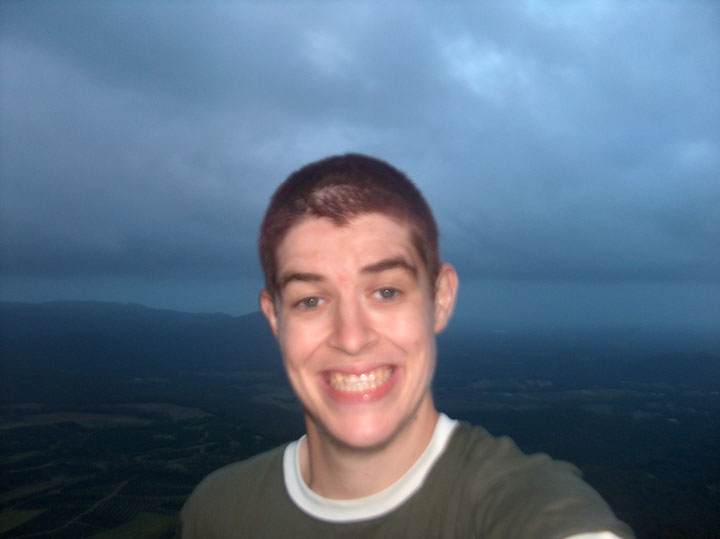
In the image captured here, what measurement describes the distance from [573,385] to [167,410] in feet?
393

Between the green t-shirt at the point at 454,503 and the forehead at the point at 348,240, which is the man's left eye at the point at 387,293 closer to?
the forehead at the point at 348,240

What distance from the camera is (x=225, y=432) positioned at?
78.6 meters

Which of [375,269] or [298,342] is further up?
[375,269]

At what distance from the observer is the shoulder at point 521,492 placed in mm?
2070

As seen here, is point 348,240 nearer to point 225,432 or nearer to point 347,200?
point 347,200

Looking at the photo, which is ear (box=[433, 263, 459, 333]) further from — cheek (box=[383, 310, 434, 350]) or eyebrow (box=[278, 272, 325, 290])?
eyebrow (box=[278, 272, 325, 290])

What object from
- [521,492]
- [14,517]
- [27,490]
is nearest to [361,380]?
[521,492]

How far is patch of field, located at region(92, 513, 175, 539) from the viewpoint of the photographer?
147 feet

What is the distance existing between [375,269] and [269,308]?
124cm

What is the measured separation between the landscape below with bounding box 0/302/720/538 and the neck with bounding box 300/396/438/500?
52.7m

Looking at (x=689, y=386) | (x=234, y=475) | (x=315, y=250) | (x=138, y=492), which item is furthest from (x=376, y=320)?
(x=689, y=386)

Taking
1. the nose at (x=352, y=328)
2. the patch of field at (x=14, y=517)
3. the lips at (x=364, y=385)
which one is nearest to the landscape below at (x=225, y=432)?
the patch of field at (x=14, y=517)

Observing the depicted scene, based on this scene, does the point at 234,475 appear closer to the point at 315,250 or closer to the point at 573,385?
the point at 315,250

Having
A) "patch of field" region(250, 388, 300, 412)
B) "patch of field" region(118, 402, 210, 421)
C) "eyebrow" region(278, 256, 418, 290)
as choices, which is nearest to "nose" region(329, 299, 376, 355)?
"eyebrow" region(278, 256, 418, 290)
